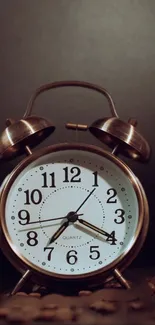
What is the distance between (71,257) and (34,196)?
4.6 inches

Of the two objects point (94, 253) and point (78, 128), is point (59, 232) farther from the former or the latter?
point (78, 128)

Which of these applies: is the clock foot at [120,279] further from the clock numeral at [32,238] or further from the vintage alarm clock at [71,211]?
the clock numeral at [32,238]

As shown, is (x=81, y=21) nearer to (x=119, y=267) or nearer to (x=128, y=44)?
(x=128, y=44)

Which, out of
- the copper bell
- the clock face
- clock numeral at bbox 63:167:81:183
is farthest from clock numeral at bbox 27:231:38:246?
the copper bell

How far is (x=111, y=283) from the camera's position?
Result: 3.11ft

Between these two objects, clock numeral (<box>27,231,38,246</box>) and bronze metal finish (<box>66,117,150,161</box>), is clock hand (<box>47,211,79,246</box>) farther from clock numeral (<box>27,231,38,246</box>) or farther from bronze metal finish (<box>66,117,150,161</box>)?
bronze metal finish (<box>66,117,150,161</box>)

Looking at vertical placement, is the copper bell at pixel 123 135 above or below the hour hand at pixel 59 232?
above

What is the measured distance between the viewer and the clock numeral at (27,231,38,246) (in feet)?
3.04

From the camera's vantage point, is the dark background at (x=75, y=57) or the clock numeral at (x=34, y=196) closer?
the clock numeral at (x=34, y=196)

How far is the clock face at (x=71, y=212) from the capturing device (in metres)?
0.92

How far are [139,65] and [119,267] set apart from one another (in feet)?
1.54

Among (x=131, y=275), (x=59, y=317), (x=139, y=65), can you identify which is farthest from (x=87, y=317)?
(x=139, y=65)

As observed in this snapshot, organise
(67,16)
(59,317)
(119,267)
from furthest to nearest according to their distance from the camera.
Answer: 1. (67,16)
2. (119,267)
3. (59,317)

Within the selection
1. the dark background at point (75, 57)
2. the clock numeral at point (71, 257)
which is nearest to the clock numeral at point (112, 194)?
the clock numeral at point (71, 257)
